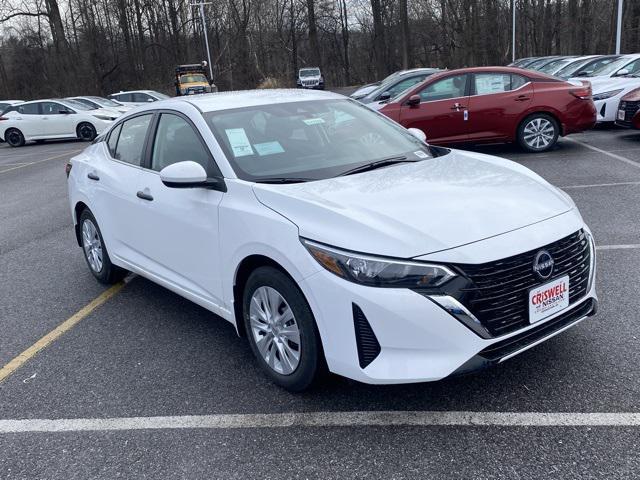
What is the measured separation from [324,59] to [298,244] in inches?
2475

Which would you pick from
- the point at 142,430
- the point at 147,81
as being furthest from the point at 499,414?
the point at 147,81

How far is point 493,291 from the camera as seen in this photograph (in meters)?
2.93

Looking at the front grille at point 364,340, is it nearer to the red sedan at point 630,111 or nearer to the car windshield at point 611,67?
the red sedan at point 630,111

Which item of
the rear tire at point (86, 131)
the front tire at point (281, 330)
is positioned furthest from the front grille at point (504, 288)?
the rear tire at point (86, 131)

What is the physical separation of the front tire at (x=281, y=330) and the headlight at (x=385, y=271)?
342 millimetres

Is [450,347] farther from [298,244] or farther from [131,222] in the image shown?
[131,222]

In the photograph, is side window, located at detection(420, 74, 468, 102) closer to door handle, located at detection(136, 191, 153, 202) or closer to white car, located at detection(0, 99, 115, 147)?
door handle, located at detection(136, 191, 153, 202)

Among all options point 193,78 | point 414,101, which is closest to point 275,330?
point 414,101

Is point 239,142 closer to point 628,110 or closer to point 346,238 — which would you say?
point 346,238

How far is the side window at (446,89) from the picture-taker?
11.1 m

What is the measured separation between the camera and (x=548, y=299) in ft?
10.3

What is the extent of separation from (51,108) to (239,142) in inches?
830

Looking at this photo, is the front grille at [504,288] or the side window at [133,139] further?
the side window at [133,139]

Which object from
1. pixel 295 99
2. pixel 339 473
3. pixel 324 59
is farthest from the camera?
pixel 324 59
